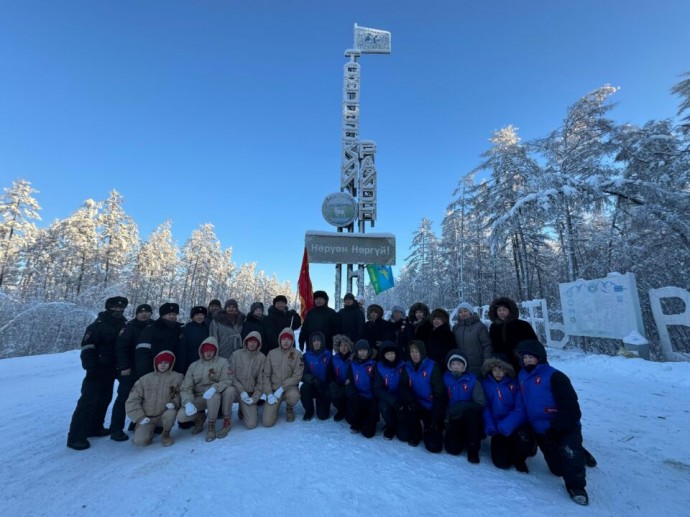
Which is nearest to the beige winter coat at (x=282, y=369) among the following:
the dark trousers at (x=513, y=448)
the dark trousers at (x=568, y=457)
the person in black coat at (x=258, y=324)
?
the person in black coat at (x=258, y=324)

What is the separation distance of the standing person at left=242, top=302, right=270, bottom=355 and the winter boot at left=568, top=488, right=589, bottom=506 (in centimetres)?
441

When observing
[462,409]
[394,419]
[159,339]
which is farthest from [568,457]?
[159,339]

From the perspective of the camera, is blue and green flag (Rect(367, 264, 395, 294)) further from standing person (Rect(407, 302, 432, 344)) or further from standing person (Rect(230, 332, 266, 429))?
standing person (Rect(230, 332, 266, 429))

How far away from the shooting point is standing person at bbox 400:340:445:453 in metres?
3.54

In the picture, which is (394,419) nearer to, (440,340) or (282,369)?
(440,340)

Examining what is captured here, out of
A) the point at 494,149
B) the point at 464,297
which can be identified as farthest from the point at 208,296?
the point at 494,149

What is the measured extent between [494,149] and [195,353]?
68.4 feet

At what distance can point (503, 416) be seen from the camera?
3.27m

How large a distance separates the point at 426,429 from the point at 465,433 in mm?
428

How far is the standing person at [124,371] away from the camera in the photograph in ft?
13.2

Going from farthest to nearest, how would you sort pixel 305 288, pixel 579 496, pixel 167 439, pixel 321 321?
pixel 305 288, pixel 321 321, pixel 167 439, pixel 579 496

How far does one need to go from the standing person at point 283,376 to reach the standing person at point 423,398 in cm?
166

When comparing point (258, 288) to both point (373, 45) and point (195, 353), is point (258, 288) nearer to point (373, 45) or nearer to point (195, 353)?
point (373, 45)

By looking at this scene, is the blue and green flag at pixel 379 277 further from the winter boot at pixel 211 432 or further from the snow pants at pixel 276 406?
the winter boot at pixel 211 432
